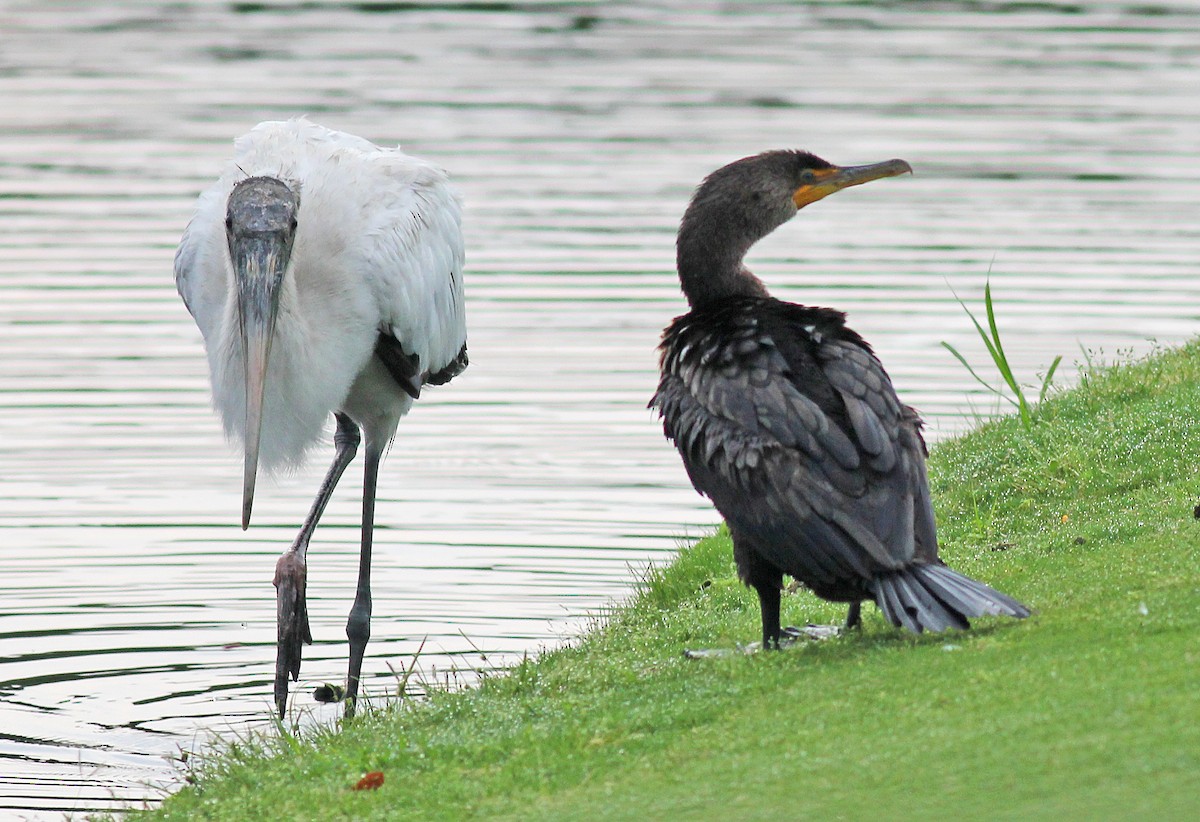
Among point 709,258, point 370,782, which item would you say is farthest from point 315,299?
point 370,782

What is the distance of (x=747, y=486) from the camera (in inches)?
251

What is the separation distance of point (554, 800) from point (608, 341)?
9.65 meters

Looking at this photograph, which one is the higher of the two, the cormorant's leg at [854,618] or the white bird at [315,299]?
the white bird at [315,299]

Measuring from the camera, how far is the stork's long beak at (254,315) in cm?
766

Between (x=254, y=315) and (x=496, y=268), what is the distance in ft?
31.4

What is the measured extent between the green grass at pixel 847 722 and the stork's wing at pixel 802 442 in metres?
0.38

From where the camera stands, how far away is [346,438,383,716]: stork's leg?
8.66 meters

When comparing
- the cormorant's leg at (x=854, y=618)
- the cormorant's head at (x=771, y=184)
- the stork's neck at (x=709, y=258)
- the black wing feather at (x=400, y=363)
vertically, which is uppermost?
the cormorant's head at (x=771, y=184)

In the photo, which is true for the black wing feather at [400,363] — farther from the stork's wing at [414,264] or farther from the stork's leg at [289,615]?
the stork's leg at [289,615]

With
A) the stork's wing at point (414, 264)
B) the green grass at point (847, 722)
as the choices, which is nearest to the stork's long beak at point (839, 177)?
the green grass at point (847, 722)

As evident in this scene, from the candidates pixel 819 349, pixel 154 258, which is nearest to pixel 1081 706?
pixel 819 349

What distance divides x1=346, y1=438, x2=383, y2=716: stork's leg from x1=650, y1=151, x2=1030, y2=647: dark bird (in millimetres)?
2314

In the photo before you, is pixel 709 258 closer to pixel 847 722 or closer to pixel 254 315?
pixel 254 315

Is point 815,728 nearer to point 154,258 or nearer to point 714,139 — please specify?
point 154,258
